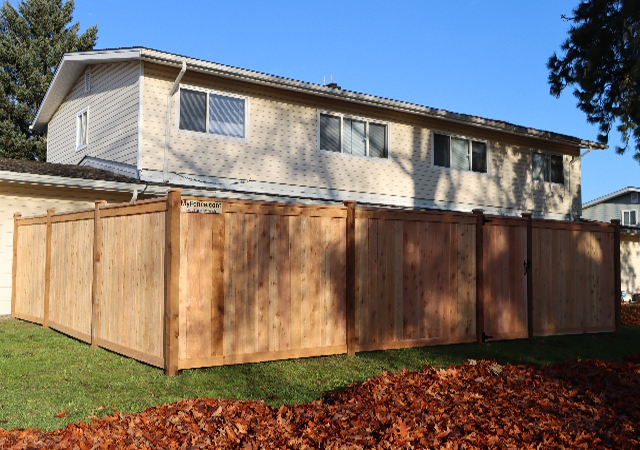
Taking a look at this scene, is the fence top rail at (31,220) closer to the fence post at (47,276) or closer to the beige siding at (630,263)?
the fence post at (47,276)

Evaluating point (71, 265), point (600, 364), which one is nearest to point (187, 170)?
point (71, 265)

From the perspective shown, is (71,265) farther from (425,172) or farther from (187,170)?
(425,172)

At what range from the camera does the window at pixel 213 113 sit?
588 inches

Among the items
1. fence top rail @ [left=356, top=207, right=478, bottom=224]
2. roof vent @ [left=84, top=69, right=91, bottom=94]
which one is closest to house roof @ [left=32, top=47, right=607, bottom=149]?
roof vent @ [left=84, top=69, right=91, bottom=94]

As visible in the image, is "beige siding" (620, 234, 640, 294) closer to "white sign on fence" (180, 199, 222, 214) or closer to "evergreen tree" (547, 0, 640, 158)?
"evergreen tree" (547, 0, 640, 158)

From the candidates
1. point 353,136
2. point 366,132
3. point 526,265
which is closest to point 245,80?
point 353,136

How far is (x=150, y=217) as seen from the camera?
784 cm

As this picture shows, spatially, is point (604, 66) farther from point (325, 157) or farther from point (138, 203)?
point (138, 203)

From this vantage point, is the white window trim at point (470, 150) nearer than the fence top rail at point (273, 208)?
A: No

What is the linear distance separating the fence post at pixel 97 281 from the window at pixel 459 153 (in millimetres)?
12770

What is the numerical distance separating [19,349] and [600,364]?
8.14 m

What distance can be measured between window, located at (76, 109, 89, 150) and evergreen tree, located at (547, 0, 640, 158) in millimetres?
15297

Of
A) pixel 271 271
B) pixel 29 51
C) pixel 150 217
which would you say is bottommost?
pixel 271 271

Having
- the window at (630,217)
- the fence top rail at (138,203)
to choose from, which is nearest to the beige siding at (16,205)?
the fence top rail at (138,203)
